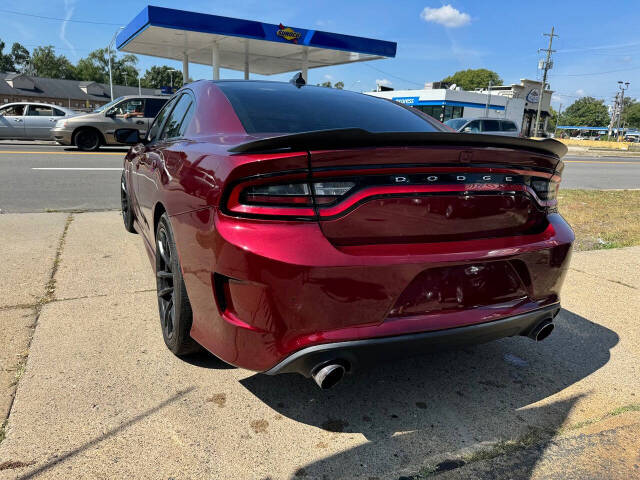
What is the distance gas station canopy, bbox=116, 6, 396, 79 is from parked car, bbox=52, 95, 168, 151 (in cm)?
597

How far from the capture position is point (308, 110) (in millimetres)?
2760

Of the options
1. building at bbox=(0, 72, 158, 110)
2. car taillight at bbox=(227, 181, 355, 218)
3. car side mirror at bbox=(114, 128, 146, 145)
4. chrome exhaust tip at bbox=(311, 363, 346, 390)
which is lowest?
chrome exhaust tip at bbox=(311, 363, 346, 390)

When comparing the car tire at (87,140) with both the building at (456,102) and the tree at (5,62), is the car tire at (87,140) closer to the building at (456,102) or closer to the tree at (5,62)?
the building at (456,102)

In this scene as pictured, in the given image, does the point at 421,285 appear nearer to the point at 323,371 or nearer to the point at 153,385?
the point at 323,371

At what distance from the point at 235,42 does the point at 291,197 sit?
2343 centimetres

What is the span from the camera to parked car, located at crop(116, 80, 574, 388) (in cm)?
177

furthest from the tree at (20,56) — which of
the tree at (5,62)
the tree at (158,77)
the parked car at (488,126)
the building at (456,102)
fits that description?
the parked car at (488,126)

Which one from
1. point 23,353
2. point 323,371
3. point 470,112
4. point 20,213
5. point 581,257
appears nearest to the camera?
point 323,371

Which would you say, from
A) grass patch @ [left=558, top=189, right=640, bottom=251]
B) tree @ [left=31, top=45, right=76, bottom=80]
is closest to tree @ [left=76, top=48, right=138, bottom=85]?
tree @ [left=31, top=45, right=76, bottom=80]

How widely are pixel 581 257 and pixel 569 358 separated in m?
2.69

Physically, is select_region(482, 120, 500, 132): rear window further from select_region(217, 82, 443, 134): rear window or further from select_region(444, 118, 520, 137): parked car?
select_region(217, 82, 443, 134): rear window

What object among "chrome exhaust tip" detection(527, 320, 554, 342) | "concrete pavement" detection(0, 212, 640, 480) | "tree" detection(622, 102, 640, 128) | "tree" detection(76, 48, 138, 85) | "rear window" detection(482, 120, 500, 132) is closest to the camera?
"concrete pavement" detection(0, 212, 640, 480)

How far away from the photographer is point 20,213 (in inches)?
238

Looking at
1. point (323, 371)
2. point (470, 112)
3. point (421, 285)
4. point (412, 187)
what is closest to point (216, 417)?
point (323, 371)
